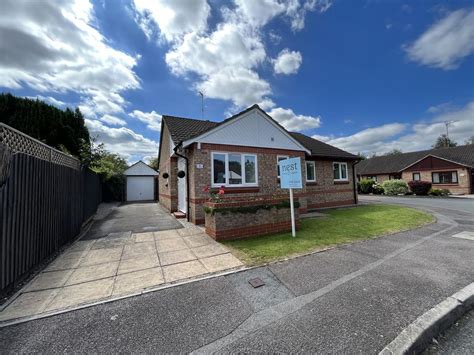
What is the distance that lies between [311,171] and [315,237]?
24.3 ft

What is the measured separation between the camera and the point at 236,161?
32.1ft

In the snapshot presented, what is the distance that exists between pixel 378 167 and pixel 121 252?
4062cm

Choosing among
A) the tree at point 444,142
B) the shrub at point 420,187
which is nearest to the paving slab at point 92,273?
the shrub at point 420,187

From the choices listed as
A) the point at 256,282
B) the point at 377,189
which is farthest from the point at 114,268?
the point at 377,189

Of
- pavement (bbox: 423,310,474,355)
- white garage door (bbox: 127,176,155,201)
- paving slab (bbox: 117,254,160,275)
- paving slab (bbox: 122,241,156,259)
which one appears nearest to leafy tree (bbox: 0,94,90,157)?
white garage door (bbox: 127,176,155,201)

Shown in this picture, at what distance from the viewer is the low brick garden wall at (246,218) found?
6.50 meters

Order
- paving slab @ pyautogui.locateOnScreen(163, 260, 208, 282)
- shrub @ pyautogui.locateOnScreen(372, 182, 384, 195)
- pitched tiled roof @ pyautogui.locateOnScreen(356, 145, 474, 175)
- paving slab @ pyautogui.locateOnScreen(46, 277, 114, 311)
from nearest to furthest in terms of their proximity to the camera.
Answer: paving slab @ pyautogui.locateOnScreen(46, 277, 114, 311) → paving slab @ pyautogui.locateOnScreen(163, 260, 208, 282) → pitched tiled roof @ pyautogui.locateOnScreen(356, 145, 474, 175) → shrub @ pyautogui.locateOnScreen(372, 182, 384, 195)

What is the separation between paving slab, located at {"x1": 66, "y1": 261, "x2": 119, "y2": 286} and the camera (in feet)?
13.5

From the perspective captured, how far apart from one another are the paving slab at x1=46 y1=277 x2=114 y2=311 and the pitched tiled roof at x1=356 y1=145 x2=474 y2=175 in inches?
1394

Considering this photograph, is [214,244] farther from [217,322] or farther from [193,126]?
[193,126]

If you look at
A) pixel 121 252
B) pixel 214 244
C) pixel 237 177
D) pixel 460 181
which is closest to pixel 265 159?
pixel 237 177

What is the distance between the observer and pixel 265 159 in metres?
10.6

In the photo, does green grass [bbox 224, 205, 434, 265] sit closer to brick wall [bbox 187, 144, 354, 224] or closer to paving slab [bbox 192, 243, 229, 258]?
paving slab [bbox 192, 243, 229, 258]

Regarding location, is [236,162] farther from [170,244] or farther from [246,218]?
[170,244]
